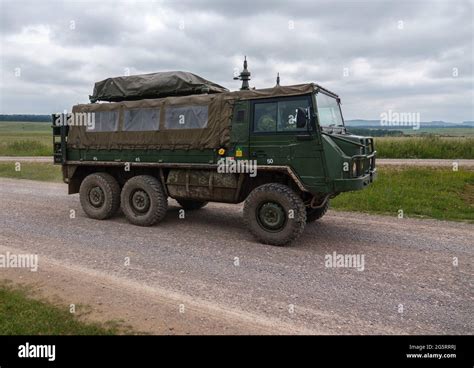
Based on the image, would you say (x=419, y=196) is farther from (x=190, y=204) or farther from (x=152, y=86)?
(x=152, y=86)

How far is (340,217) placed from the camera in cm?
975

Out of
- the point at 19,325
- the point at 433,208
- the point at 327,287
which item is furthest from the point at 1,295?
the point at 433,208

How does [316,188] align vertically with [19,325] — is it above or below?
above

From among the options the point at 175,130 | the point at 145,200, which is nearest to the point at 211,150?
the point at 175,130

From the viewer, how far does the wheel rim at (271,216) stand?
23.6 ft

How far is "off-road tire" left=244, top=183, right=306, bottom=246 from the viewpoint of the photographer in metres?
7.04

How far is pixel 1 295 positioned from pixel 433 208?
10324 mm

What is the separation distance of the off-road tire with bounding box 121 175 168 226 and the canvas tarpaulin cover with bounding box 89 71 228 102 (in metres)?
2.05

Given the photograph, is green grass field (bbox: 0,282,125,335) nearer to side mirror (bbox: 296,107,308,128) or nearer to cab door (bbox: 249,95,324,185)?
cab door (bbox: 249,95,324,185)

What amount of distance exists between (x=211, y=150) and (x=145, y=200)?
216 cm

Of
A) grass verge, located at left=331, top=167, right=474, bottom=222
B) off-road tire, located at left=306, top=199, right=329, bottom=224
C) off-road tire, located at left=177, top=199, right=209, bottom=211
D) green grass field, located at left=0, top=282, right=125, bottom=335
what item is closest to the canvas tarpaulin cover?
off-road tire, located at left=177, top=199, right=209, bottom=211

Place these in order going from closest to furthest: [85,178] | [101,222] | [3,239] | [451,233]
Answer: [3,239] < [451,233] < [101,222] < [85,178]

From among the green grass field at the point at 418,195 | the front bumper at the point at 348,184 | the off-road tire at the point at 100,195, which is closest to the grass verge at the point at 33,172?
the off-road tire at the point at 100,195
